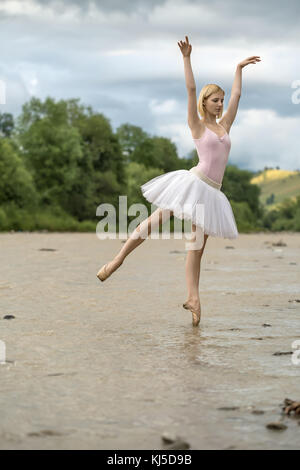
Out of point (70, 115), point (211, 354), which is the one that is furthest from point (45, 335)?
point (70, 115)

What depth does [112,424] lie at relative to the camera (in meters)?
3.79

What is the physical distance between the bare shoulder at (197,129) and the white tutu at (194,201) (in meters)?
0.36

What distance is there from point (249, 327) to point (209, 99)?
2203 mm

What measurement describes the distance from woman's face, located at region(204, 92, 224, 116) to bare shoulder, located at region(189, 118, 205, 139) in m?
0.20

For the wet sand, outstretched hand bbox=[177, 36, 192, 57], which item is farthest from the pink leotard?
the wet sand

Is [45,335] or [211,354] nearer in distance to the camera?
[211,354]

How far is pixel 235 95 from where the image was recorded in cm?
774

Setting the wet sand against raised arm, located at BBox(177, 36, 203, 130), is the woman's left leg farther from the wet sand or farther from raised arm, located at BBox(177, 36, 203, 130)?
raised arm, located at BBox(177, 36, 203, 130)

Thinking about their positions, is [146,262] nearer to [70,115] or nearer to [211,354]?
[211,354]

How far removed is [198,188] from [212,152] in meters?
0.37

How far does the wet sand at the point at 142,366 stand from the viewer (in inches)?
145

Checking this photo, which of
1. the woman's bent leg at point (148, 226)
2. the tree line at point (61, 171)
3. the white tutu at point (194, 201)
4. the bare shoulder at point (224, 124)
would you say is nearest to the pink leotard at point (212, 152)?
the white tutu at point (194, 201)
